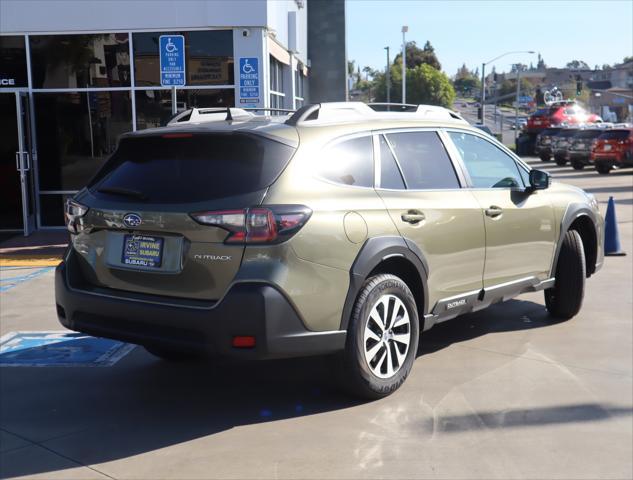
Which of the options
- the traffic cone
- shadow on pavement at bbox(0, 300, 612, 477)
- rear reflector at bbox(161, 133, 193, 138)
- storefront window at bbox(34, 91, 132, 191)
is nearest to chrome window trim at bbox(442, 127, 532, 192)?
shadow on pavement at bbox(0, 300, 612, 477)

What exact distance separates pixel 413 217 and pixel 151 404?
2141 mm

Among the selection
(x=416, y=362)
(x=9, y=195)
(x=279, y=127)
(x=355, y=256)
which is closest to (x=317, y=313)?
(x=355, y=256)

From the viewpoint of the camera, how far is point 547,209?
23.0 feet

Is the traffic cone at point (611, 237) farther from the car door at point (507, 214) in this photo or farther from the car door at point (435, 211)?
the car door at point (435, 211)

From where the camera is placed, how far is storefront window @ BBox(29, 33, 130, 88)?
559 inches

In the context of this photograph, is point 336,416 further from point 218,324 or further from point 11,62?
point 11,62

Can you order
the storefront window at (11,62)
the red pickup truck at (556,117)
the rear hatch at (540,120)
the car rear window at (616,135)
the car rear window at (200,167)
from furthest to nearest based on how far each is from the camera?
the rear hatch at (540,120), the red pickup truck at (556,117), the car rear window at (616,135), the storefront window at (11,62), the car rear window at (200,167)

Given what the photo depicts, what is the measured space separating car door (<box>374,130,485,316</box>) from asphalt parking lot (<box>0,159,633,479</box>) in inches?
26.0

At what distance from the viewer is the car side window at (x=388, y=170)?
5457 millimetres

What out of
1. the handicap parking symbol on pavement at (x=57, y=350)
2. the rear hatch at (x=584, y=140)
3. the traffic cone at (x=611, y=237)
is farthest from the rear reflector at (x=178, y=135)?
the rear hatch at (x=584, y=140)

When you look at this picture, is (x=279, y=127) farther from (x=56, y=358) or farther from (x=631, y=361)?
(x=631, y=361)

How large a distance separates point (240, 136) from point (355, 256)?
1.00 metres

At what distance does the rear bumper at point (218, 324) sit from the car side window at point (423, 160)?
1428 millimetres

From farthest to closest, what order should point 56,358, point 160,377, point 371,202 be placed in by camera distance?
1. point 56,358
2. point 160,377
3. point 371,202
